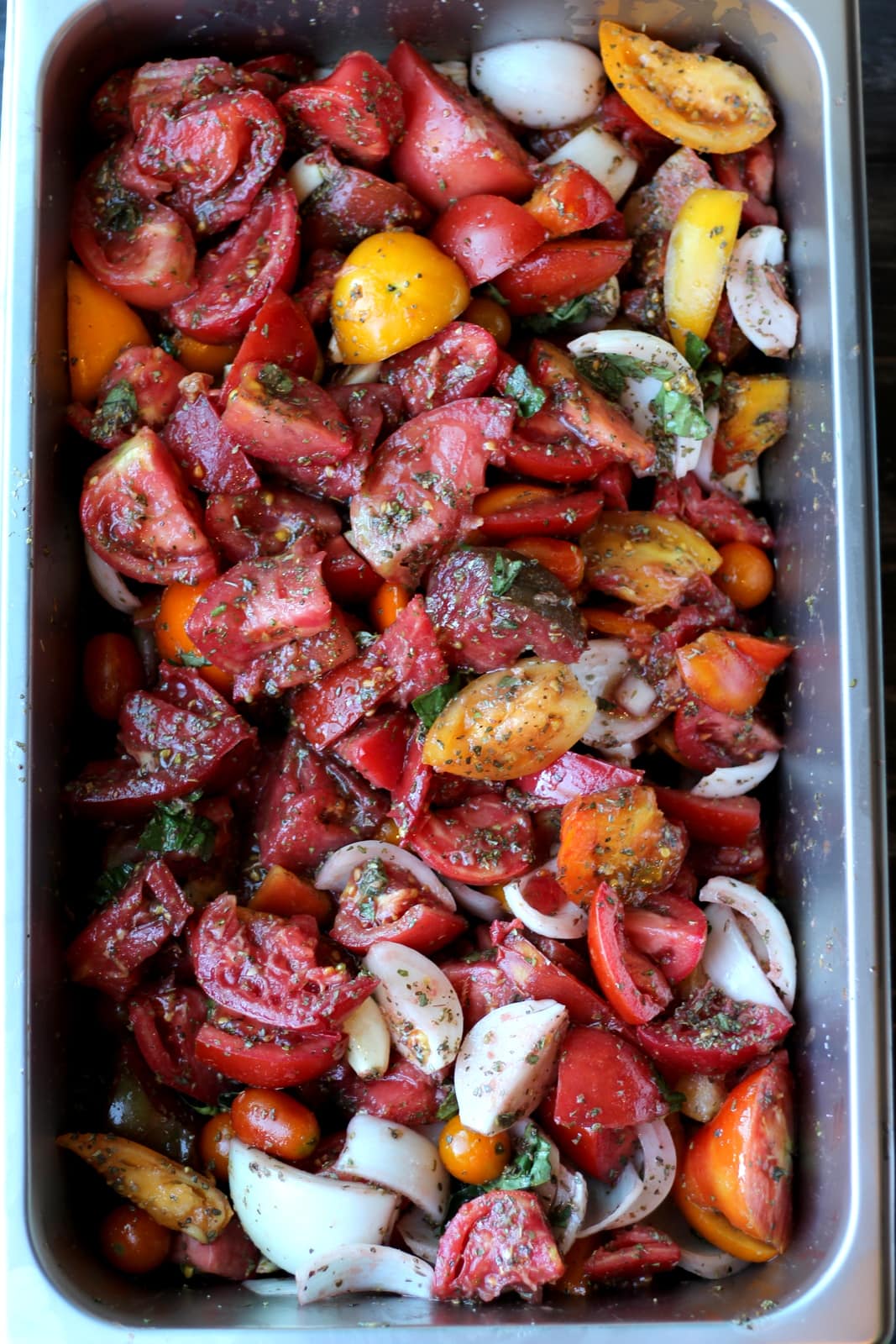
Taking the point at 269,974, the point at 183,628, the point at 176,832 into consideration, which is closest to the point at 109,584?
the point at 183,628

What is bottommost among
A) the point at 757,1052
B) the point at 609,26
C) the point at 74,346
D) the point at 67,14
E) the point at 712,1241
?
the point at 712,1241

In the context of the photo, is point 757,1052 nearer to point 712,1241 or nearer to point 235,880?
point 712,1241

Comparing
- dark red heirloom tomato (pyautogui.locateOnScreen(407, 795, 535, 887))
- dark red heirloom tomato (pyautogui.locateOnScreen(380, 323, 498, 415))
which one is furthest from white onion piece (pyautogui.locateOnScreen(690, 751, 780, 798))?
dark red heirloom tomato (pyautogui.locateOnScreen(380, 323, 498, 415))

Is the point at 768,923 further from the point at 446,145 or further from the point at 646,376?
the point at 446,145

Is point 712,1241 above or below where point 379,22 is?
below

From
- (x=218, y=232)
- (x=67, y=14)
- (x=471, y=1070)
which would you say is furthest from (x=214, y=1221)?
(x=67, y=14)

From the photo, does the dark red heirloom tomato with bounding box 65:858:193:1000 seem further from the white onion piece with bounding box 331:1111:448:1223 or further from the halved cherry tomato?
the halved cherry tomato

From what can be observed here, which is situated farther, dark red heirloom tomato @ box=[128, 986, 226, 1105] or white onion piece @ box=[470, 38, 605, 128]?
white onion piece @ box=[470, 38, 605, 128]

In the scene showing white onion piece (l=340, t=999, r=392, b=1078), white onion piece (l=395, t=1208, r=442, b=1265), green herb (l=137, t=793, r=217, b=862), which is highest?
green herb (l=137, t=793, r=217, b=862)
